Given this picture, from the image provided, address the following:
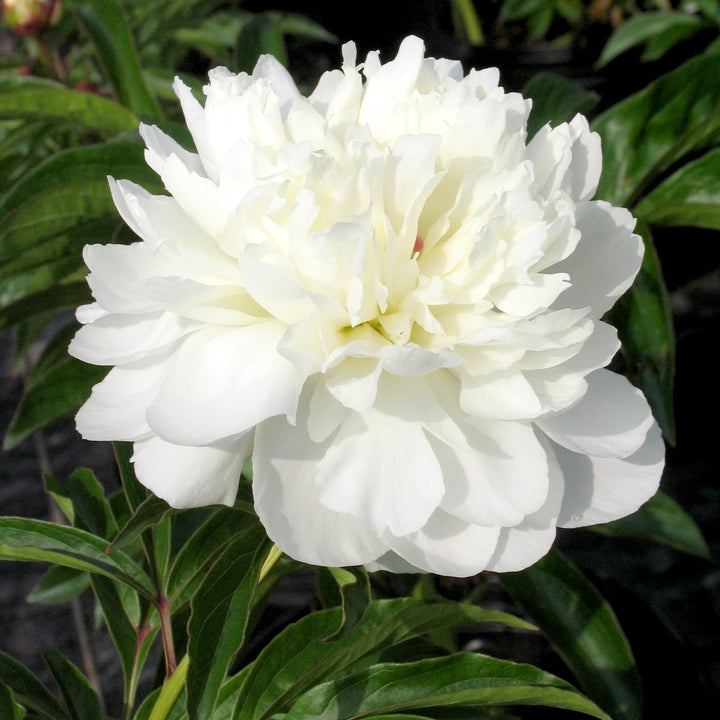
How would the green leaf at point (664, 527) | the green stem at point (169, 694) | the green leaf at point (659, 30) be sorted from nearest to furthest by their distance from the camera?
the green stem at point (169, 694), the green leaf at point (664, 527), the green leaf at point (659, 30)

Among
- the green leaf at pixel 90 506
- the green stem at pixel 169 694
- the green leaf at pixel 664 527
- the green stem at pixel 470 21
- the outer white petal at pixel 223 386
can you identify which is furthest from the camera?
the green stem at pixel 470 21

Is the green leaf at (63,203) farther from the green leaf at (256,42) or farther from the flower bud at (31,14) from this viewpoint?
the flower bud at (31,14)

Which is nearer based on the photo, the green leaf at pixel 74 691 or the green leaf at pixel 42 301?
the green leaf at pixel 74 691

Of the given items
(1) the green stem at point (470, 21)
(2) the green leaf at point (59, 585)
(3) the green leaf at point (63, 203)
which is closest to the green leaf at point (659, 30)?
(1) the green stem at point (470, 21)

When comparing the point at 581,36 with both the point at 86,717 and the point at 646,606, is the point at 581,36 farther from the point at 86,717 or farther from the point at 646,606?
the point at 86,717

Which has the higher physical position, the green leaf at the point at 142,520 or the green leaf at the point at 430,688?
the green leaf at the point at 142,520

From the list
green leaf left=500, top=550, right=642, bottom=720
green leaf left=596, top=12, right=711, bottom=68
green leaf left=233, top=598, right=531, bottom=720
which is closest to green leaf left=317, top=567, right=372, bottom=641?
green leaf left=233, top=598, right=531, bottom=720

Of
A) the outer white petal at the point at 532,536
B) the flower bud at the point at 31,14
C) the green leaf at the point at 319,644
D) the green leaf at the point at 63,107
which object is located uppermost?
the flower bud at the point at 31,14

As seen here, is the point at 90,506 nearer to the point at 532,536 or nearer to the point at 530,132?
the point at 532,536
